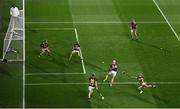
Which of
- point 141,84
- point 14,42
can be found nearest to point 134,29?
point 141,84

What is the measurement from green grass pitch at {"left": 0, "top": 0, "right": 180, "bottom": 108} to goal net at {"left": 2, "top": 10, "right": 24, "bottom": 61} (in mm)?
663

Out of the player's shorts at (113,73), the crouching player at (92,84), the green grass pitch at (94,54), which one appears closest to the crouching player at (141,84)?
the green grass pitch at (94,54)

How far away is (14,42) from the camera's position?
3634 centimetres

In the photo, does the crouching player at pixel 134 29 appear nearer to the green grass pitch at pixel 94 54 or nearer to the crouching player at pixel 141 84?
the green grass pitch at pixel 94 54

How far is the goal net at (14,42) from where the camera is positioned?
35562 millimetres

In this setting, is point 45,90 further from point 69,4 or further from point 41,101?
point 69,4

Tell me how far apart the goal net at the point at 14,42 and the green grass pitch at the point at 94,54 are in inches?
26.1

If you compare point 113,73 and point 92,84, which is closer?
point 92,84

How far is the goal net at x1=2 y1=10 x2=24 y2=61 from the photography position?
117 ft

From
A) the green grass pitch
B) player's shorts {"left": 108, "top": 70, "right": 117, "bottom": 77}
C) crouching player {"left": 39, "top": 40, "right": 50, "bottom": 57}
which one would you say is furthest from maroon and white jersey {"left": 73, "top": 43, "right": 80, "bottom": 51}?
player's shorts {"left": 108, "top": 70, "right": 117, "bottom": 77}

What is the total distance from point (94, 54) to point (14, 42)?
6.09 m

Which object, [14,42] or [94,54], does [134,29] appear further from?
[14,42]

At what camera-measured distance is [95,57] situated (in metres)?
36.4

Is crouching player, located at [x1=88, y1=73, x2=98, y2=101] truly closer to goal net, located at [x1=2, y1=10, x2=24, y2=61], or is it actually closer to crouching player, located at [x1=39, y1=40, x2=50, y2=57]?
crouching player, located at [x1=39, y1=40, x2=50, y2=57]
